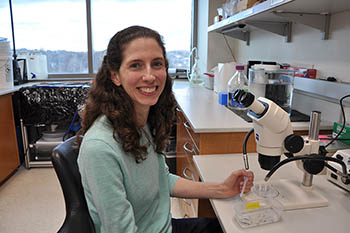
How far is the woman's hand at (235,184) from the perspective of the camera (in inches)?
38.7

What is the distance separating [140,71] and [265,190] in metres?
0.58

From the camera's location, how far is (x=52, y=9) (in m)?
3.44

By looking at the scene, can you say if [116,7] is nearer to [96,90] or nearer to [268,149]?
[96,90]

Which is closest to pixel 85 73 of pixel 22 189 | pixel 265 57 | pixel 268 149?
pixel 22 189

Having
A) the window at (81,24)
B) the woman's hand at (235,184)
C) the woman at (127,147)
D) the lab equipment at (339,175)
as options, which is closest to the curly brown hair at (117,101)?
the woman at (127,147)

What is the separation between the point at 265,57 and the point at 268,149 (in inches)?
65.8

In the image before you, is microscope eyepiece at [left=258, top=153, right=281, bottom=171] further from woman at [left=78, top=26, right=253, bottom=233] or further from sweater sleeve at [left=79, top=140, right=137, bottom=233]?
sweater sleeve at [left=79, top=140, right=137, bottom=233]

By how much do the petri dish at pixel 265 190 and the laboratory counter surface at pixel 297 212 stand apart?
0.22ft

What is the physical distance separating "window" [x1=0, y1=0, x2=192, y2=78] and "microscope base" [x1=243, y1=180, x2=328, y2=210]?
2.87 metres

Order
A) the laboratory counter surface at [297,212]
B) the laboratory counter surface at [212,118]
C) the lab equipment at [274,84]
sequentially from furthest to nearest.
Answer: the lab equipment at [274,84] → the laboratory counter surface at [212,118] → the laboratory counter surface at [297,212]

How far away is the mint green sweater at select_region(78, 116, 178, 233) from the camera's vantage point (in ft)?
2.66

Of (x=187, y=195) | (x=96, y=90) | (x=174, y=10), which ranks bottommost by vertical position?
(x=187, y=195)

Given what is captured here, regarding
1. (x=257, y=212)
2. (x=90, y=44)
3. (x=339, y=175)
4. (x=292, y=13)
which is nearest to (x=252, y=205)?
(x=257, y=212)

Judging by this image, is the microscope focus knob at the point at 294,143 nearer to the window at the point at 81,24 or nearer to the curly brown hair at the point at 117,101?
the curly brown hair at the point at 117,101
